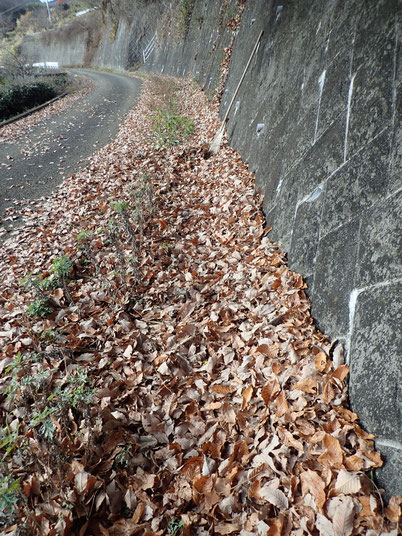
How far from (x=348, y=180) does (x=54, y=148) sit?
9.89m

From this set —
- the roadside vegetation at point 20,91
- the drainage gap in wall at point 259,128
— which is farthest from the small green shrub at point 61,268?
the roadside vegetation at point 20,91

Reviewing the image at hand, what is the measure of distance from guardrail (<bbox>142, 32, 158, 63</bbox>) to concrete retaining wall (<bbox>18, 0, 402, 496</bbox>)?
27738 mm

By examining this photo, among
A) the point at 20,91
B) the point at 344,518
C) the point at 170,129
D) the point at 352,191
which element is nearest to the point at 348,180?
the point at 352,191

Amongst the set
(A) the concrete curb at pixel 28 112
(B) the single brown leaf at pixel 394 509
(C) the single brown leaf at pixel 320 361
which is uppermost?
(A) the concrete curb at pixel 28 112

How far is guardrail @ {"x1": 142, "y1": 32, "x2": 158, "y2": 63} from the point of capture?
2741cm

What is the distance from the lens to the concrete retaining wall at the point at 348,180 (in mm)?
1795

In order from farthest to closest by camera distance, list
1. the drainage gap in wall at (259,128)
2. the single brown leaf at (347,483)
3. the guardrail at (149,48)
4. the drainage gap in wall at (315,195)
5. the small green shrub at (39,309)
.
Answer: the guardrail at (149,48) → the drainage gap in wall at (259,128) → the small green shrub at (39,309) → the drainage gap in wall at (315,195) → the single brown leaf at (347,483)

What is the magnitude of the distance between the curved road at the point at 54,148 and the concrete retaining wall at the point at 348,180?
16.7ft

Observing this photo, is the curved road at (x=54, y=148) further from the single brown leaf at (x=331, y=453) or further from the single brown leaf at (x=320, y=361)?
the single brown leaf at (x=331, y=453)

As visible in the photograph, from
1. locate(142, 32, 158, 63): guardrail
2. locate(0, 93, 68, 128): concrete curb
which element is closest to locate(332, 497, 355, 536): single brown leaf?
locate(0, 93, 68, 128): concrete curb

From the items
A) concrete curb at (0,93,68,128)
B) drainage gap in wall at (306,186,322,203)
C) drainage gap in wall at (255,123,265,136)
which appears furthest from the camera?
concrete curb at (0,93,68,128)

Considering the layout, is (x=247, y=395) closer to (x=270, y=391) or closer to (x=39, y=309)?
(x=270, y=391)

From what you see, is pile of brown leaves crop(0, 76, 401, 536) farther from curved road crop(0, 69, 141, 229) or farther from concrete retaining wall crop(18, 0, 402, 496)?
curved road crop(0, 69, 141, 229)

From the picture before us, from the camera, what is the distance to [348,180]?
242 cm
